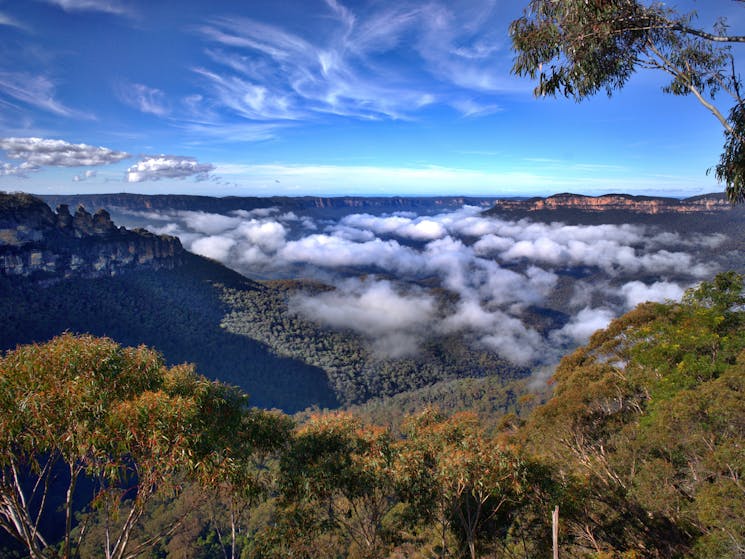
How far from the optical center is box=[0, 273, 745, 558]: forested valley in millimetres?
4965

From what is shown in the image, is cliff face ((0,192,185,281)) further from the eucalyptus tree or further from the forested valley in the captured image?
the eucalyptus tree

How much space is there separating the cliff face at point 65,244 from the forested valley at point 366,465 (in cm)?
8574

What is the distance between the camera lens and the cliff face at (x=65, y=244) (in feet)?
240

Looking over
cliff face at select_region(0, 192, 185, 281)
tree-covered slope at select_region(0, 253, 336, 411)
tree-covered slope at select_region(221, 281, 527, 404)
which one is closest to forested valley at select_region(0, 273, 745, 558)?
tree-covered slope at select_region(0, 253, 336, 411)

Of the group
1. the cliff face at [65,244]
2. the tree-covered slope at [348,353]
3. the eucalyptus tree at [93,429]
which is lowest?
the tree-covered slope at [348,353]

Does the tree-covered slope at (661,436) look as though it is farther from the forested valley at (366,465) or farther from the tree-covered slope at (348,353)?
the tree-covered slope at (348,353)

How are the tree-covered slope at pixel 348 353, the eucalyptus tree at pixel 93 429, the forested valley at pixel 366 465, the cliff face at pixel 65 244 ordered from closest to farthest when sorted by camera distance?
the eucalyptus tree at pixel 93 429 < the forested valley at pixel 366 465 < the cliff face at pixel 65 244 < the tree-covered slope at pixel 348 353

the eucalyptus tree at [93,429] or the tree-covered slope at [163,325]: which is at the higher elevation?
the eucalyptus tree at [93,429]

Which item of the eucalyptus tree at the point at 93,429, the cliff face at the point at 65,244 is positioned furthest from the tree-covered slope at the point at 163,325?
the eucalyptus tree at the point at 93,429

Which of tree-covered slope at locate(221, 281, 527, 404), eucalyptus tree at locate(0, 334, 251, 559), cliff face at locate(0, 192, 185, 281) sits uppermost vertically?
eucalyptus tree at locate(0, 334, 251, 559)

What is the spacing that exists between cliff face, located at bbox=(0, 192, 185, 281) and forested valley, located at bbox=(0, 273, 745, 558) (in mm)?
85742

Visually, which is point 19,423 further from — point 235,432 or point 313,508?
point 313,508

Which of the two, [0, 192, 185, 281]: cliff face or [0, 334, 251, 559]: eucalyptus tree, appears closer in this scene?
[0, 334, 251, 559]: eucalyptus tree

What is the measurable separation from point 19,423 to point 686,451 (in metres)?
13.6
